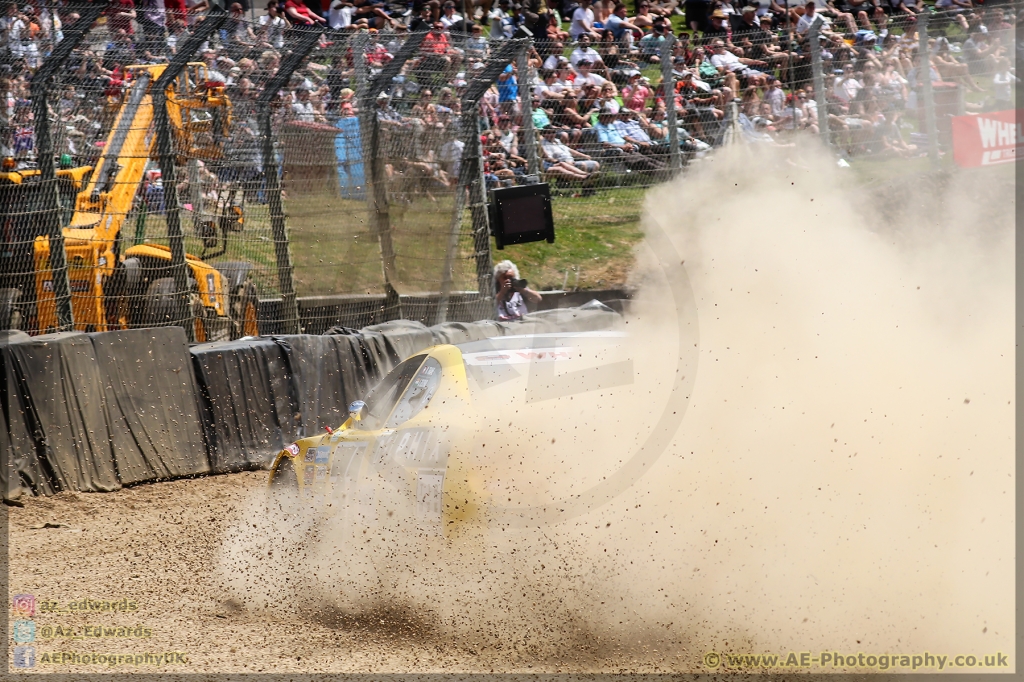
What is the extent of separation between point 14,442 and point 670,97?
25.2ft

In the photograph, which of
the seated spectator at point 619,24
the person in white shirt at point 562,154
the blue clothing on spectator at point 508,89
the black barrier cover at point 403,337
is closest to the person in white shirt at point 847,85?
the person in white shirt at point 562,154

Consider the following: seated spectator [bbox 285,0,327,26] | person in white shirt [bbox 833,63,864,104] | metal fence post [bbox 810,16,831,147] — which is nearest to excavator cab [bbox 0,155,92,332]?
seated spectator [bbox 285,0,327,26]

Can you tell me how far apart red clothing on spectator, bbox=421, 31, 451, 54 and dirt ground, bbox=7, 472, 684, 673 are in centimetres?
479

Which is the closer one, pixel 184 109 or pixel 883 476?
pixel 883 476

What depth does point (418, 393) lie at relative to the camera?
5.20 m

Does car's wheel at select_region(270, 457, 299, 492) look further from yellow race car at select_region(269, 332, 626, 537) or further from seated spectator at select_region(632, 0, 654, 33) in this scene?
seated spectator at select_region(632, 0, 654, 33)

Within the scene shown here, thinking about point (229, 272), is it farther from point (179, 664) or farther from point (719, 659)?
point (719, 659)

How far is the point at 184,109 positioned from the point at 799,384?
224 inches

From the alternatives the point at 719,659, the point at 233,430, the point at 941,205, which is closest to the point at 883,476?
the point at 719,659

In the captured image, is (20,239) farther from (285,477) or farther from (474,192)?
(474,192)

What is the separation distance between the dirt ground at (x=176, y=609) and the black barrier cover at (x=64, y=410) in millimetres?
153

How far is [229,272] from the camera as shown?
27.6ft

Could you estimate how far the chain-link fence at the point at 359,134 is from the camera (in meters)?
7.50

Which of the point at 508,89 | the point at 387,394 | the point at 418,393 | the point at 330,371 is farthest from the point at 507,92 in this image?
the point at 418,393
